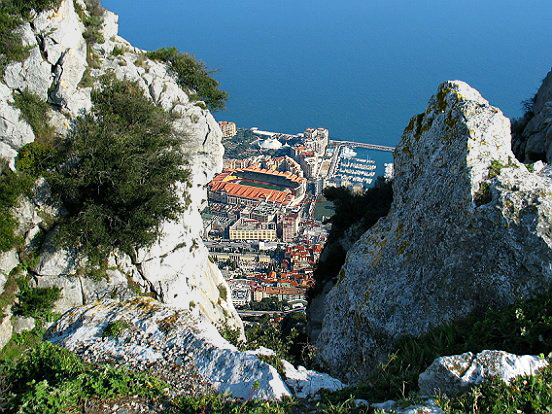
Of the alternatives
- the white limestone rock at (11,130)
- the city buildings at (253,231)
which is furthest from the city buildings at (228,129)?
the white limestone rock at (11,130)

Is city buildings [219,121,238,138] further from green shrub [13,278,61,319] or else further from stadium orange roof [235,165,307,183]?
green shrub [13,278,61,319]

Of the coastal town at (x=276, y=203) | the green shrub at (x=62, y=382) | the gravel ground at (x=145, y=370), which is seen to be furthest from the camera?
the coastal town at (x=276, y=203)

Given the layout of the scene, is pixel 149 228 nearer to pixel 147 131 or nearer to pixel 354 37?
pixel 147 131

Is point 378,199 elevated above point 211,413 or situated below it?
above

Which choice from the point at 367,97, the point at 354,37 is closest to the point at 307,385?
the point at 367,97

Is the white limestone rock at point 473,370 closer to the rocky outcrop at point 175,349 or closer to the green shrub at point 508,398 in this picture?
the green shrub at point 508,398

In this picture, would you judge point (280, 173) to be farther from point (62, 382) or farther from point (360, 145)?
point (62, 382)

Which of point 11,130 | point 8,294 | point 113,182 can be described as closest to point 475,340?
point 113,182
